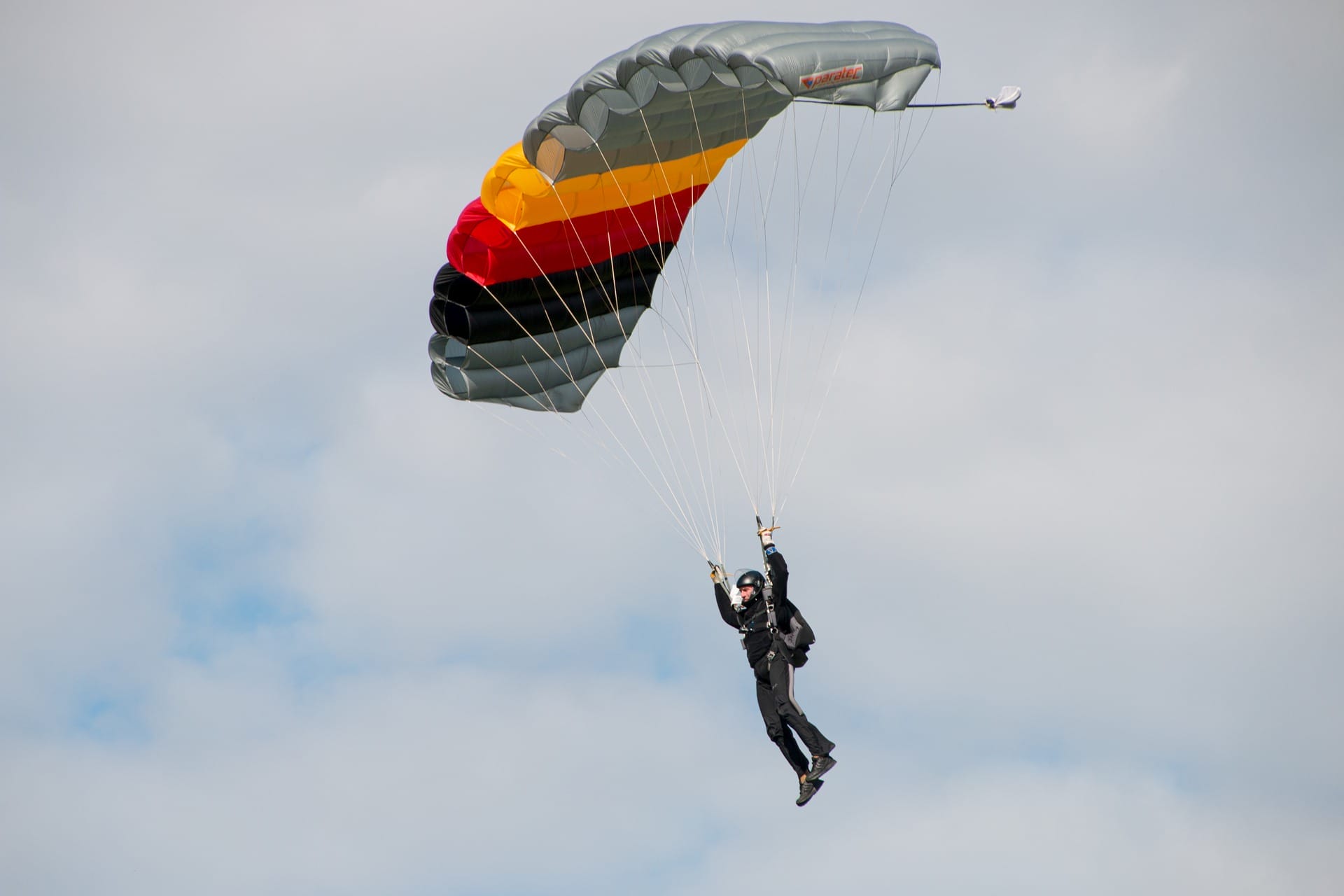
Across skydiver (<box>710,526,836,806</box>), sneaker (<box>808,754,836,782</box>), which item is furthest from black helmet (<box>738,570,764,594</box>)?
sneaker (<box>808,754,836,782</box>)

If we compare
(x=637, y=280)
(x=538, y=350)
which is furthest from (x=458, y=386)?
(x=637, y=280)

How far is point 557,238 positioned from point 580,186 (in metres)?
0.78

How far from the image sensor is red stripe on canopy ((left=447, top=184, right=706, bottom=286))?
18.0m

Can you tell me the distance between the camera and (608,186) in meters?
18.5

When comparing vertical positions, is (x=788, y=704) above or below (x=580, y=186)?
below

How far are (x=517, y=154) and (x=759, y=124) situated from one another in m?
2.58

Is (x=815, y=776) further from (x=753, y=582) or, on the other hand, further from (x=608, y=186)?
(x=608, y=186)

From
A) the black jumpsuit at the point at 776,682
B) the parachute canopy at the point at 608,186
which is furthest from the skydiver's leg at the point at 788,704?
the parachute canopy at the point at 608,186

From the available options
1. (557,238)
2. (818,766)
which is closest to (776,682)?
(818,766)

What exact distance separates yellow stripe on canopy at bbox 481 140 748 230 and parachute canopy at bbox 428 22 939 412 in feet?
0.06

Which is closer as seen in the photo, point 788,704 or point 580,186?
point 788,704

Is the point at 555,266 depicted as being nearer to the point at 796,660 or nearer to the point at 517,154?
the point at 517,154

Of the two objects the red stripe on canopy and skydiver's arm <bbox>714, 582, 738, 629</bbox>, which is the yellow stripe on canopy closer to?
the red stripe on canopy

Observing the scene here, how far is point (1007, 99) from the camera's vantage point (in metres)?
16.0
